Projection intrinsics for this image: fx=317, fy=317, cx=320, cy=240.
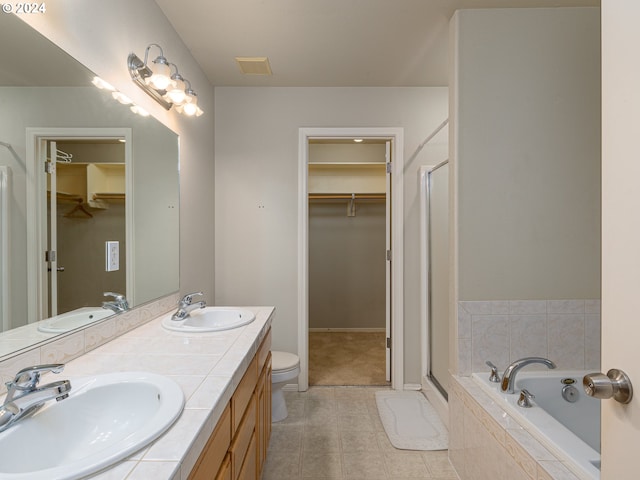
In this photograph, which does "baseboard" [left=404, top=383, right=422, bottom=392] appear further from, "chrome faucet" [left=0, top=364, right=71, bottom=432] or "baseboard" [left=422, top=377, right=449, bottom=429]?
"chrome faucet" [left=0, top=364, right=71, bottom=432]

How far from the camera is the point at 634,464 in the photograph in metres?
0.63

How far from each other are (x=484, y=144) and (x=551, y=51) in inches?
24.4

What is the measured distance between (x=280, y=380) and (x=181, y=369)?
4.00ft

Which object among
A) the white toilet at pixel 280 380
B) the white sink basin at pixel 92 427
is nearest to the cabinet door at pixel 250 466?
the white sink basin at pixel 92 427

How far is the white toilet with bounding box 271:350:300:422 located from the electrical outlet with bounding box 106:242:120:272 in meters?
1.18

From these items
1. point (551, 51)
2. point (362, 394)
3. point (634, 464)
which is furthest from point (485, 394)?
point (551, 51)

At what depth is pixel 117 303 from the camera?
1.40m

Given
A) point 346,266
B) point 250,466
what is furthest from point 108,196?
point 346,266

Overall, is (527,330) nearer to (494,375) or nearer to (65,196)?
(494,375)

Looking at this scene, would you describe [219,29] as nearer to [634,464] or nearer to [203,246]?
[203,246]

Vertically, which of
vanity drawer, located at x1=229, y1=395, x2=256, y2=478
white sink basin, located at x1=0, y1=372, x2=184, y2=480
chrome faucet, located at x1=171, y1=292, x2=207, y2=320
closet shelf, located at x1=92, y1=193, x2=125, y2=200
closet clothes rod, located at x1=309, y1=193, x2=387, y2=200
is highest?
closet clothes rod, located at x1=309, y1=193, x2=387, y2=200

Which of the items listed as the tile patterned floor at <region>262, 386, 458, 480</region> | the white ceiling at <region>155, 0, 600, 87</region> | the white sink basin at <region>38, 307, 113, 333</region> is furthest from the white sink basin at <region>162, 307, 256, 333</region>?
the white ceiling at <region>155, 0, 600, 87</region>

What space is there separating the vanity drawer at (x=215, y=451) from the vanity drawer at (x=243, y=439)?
76mm

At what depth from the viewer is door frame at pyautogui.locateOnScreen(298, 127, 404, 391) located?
101 inches
